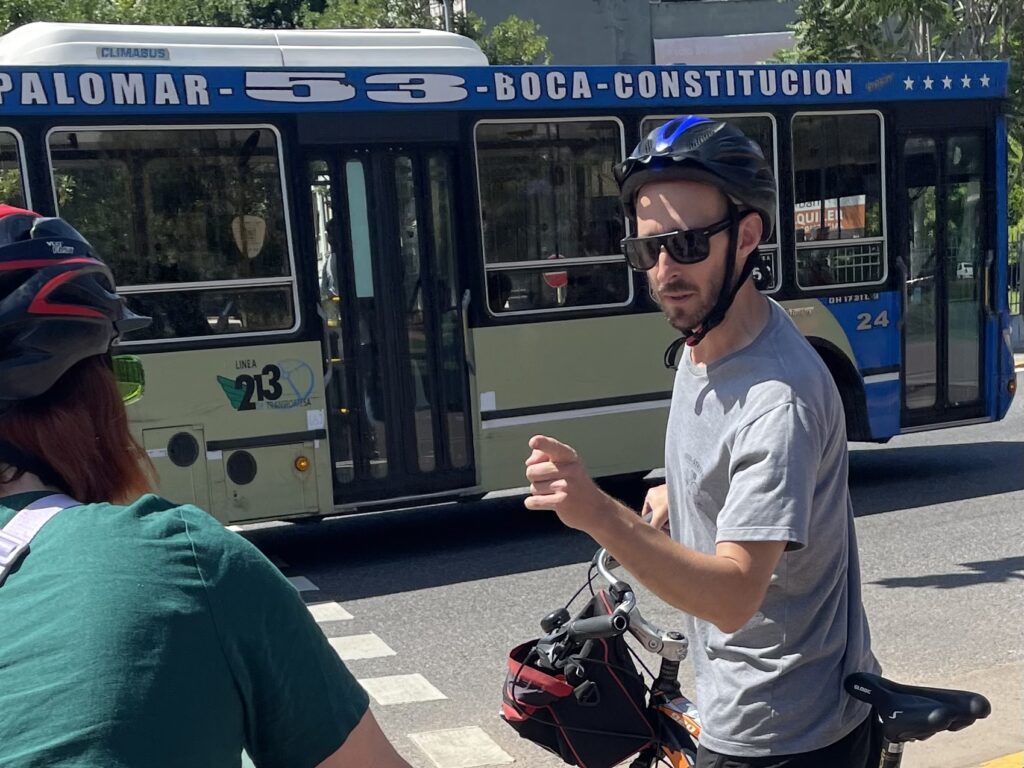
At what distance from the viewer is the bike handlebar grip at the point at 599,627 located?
115 inches

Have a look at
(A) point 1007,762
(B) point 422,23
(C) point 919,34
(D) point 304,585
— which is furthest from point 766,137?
(B) point 422,23

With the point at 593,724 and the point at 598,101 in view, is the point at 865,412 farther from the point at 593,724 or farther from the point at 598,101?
the point at 593,724

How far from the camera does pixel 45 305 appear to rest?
1575 millimetres

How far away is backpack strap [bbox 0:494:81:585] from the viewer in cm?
138

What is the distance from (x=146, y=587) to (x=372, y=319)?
23.8 feet

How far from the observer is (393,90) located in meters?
8.51

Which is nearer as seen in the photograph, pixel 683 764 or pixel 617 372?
pixel 683 764

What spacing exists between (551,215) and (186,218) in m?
2.60

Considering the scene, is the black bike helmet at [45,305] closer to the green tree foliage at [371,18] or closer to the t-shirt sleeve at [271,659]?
the t-shirt sleeve at [271,659]

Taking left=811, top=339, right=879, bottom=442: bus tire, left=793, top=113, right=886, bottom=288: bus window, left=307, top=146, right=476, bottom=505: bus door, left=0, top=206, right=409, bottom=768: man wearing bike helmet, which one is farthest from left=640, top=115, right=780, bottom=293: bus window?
left=0, top=206, right=409, bottom=768: man wearing bike helmet

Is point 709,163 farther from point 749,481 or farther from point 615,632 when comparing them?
point 615,632

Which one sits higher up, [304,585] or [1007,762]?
[1007,762]

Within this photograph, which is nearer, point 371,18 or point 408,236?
point 408,236

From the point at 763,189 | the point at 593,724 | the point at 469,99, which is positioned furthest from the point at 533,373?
the point at 763,189
